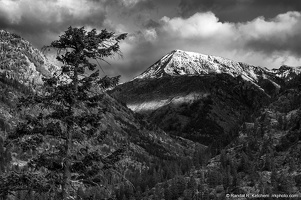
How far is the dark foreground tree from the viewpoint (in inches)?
854

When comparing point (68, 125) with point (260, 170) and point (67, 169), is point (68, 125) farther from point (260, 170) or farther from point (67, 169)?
point (260, 170)

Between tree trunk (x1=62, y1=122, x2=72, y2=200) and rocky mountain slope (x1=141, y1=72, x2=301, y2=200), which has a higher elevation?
rocky mountain slope (x1=141, y1=72, x2=301, y2=200)

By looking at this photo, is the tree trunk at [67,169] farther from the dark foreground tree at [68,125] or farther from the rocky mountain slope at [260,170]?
the rocky mountain slope at [260,170]

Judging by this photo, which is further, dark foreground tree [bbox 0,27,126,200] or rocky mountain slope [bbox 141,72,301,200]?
rocky mountain slope [bbox 141,72,301,200]

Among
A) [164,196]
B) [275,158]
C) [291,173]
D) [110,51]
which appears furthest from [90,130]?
[164,196]

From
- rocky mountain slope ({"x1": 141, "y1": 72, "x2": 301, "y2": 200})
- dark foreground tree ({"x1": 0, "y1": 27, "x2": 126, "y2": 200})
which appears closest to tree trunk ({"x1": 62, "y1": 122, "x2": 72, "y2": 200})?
dark foreground tree ({"x1": 0, "y1": 27, "x2": 126, "y2": 200})

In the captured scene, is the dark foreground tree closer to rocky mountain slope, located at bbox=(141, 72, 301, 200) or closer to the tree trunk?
the tree trunk

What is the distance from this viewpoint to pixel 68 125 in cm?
2289

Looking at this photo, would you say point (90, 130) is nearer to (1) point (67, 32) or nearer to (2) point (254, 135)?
(1) point (67, 32)

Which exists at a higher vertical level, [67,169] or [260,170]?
[260,170]

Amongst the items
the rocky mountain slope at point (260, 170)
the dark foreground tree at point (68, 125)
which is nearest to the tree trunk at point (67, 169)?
the dark foreground tree at point (68, 125)

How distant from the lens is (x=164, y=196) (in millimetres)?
190125

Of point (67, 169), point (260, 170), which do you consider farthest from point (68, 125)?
point (260, 170)

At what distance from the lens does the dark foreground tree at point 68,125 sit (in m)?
21.7
